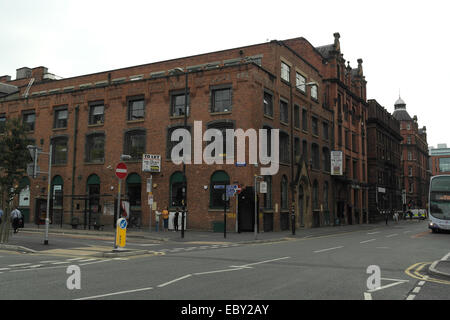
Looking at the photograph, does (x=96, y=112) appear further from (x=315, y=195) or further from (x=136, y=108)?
(x=315, y=195)

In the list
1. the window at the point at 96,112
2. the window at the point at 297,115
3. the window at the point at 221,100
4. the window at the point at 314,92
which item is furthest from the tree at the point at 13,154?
the window at the point at 314,92

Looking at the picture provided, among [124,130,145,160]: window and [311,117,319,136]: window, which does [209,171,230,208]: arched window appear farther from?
[311,117,319,136]: window

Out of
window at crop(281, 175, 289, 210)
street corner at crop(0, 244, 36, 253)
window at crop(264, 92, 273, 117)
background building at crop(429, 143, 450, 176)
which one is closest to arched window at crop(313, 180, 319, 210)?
→ window at crop(281, 175, 289, 210)

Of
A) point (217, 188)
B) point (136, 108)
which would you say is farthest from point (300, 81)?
point (136, 108)

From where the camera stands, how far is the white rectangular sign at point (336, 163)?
143ft

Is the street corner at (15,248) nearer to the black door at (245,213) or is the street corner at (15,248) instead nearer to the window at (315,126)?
the black door at (245,213)

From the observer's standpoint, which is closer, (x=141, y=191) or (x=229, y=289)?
(x=229, y=289)

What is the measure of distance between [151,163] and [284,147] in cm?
1142

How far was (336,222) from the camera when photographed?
45.0 metres

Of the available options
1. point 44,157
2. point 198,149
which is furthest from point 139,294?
Result: point 44,157

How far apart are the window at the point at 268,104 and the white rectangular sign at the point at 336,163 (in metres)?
13.4

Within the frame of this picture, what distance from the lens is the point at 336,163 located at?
4369 cm
